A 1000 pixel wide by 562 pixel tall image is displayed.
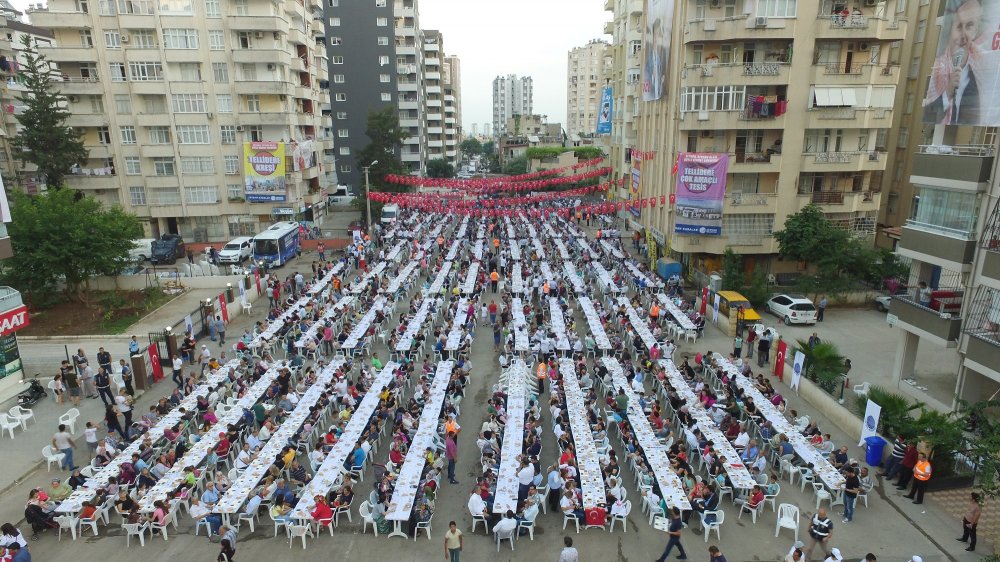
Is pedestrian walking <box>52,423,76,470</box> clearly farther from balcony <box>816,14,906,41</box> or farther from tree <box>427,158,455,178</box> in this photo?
tree <box>427,158,455,178</box>

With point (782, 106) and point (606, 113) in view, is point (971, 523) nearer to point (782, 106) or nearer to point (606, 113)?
point (782, 106)

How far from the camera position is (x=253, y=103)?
44.0 metres

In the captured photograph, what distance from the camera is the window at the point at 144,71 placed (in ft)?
135

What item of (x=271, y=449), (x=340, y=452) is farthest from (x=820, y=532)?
(x=271, y=449)

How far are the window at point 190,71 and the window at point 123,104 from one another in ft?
13.6

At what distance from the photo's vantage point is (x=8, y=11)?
2037 inches

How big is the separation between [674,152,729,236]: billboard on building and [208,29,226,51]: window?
111 ft

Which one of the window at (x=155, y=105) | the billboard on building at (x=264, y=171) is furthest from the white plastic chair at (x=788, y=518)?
the window at (x=155, y=105)

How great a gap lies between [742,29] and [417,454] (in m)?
28.0

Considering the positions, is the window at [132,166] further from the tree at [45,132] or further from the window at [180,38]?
the window at [180,38]

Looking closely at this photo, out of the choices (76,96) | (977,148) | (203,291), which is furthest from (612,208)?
(76,96)

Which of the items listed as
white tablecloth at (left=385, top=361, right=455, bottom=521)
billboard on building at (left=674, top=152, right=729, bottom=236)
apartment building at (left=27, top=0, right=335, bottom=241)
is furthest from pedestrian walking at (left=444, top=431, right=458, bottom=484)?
apartment building at (left=27, top=0, right=335, bottom=241)

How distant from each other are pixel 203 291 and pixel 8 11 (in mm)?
41564

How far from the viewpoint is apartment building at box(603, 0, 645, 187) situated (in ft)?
152
